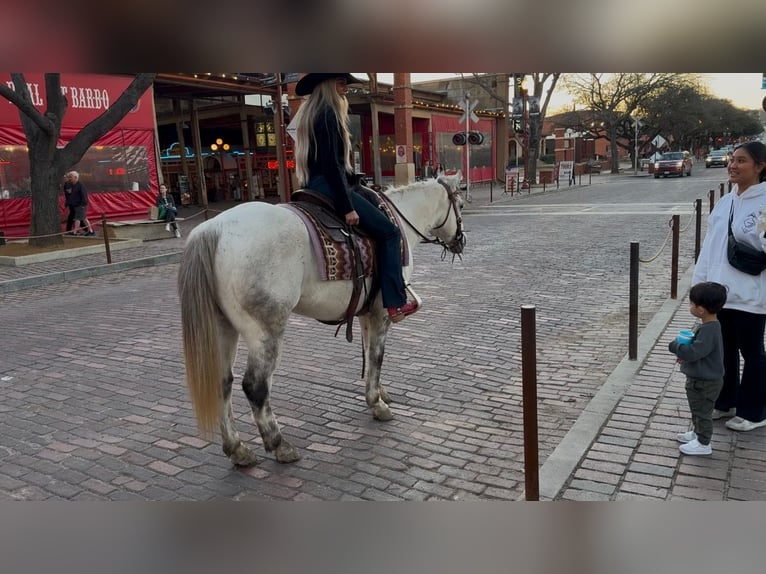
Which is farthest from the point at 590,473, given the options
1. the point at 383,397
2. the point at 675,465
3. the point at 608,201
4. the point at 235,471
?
the point at 608,201

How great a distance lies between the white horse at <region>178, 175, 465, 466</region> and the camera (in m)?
3.56

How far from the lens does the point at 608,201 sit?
82.9 ft

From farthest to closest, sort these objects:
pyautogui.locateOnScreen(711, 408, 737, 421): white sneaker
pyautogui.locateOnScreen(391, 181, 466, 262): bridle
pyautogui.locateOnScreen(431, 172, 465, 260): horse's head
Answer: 1. pyautogui.locateOnScreen(431, 172, 465, 260): horse's head
2. pyautogui.locateOnScreen(391, 181, 466, 262): bridle
3. pyautogui.locateOnScreen(711, 408, 737, 421): white sneaker

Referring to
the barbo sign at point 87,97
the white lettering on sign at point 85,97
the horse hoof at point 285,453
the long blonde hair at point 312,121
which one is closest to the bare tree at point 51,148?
the barbo sign at point 87,97

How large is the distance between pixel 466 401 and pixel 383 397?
0.73 m

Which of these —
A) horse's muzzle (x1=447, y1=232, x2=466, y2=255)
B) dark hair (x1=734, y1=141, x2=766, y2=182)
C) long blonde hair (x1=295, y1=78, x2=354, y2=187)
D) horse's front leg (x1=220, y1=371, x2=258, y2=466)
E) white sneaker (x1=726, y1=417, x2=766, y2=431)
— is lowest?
white sneaker (x1=726, y1=417, x2=766, y2=431)

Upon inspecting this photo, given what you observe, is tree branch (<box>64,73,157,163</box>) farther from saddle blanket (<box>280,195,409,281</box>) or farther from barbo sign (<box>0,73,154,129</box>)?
saddle blanket (<box>280,195,409,281</box>)

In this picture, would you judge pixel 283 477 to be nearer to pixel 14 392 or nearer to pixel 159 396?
pixel 159 396

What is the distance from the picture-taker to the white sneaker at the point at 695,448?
3.81 metres

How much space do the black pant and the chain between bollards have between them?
201 centimetres

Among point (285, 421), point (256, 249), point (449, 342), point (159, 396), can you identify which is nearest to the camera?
point (256, 249)

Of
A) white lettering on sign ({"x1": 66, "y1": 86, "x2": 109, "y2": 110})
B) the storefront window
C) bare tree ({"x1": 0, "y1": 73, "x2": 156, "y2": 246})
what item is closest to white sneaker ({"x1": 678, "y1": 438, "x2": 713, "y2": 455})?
bare tree ({"x1": 0, "y1": 73, "x2": 156, "y2": 246})

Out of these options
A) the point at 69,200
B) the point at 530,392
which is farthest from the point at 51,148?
the point at 530,392
